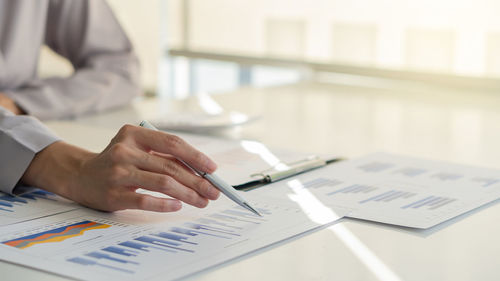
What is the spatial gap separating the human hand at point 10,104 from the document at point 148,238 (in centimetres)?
65

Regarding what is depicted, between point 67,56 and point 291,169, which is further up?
point 67,56

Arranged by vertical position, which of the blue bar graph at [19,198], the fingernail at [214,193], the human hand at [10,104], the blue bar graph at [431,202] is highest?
the human hand at [10,104]

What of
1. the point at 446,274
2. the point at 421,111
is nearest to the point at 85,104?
the point at 421,111

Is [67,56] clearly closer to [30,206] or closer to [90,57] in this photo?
[90,57]

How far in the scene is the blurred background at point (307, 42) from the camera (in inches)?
91.7

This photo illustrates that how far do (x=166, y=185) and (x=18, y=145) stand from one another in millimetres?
262

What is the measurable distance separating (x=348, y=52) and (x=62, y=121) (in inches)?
60.8

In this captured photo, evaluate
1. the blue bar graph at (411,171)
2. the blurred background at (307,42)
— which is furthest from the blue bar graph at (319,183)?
the blurred background at (307,42)

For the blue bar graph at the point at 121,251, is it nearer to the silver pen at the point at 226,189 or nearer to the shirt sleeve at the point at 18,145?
the silver pen at the point at 226,189

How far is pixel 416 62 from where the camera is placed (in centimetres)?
256

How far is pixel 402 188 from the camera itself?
92cm

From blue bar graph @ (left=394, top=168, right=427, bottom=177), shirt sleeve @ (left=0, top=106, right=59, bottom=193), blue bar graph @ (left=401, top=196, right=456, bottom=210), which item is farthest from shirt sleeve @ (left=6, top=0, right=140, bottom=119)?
blue bar graph @ (left=401, top=196, right=456, bottom=210)

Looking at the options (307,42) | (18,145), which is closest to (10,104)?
(18,145)

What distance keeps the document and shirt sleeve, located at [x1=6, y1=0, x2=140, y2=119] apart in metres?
0.73
